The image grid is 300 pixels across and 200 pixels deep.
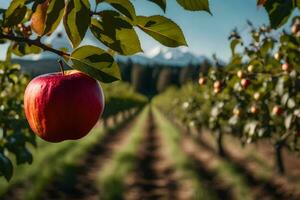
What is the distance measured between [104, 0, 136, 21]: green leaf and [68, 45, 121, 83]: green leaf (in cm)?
9

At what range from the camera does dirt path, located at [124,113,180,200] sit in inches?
422

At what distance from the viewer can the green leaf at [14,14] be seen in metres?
1.09

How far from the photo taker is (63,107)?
1.04m

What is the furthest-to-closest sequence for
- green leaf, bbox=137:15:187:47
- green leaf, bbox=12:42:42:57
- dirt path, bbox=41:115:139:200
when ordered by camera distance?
dirt path, bbox=41:115:139:200 → green leaf, bbox=12:42:42:57 → green leaf, bbox=137:15:187:47

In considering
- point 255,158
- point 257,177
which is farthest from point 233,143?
point 257,177

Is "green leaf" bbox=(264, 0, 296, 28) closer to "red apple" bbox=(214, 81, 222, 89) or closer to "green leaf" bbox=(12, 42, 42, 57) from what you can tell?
"green leaf" bbox=(12, 42, 42, 57)

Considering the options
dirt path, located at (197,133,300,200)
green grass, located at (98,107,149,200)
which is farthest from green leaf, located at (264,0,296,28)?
green grass, located at (98,107,149,200)

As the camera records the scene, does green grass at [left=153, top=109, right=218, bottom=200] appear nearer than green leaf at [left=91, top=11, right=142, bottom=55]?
No

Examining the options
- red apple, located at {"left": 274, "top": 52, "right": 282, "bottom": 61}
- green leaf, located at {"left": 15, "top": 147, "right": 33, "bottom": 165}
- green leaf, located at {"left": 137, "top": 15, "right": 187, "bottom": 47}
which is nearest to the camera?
green leaf, located at {"left": 137, "top": 15, "right": 187, "bottom": 47}

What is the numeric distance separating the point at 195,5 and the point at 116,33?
0.58 feet

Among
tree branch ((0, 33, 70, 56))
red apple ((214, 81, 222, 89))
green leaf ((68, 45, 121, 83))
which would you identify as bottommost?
red apple ((214, 81, 222, 89))

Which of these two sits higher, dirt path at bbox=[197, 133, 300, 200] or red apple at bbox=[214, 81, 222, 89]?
red apple at bbox=[214, 81, 222, 89]

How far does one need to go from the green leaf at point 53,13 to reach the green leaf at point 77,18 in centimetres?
2

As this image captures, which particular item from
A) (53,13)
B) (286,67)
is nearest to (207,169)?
(286,67)
